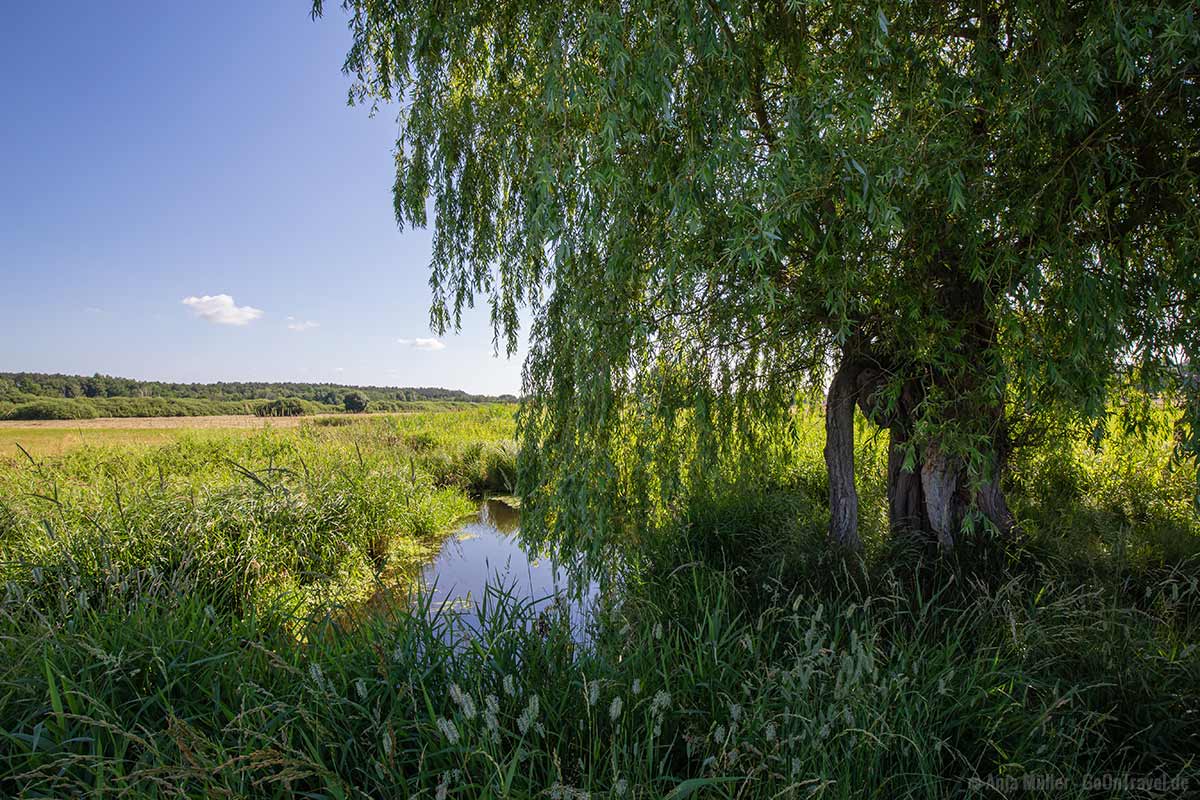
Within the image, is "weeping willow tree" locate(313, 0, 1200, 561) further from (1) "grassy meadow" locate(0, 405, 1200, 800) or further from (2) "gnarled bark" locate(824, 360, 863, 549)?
(1) "grassy meadow" locate(0, 405, 1200, 800)

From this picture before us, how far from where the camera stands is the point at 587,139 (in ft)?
9.74

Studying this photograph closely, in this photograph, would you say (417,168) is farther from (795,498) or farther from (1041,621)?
(1041,621)

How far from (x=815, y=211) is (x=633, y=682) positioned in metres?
2.40

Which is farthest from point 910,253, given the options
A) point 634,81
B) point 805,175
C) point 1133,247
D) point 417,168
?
point 417,168

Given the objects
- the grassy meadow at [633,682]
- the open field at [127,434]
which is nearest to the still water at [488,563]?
the grassy meadow at [633,682]

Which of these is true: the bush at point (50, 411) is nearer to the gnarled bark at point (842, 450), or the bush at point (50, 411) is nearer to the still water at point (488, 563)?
the still water at point (488, 563)

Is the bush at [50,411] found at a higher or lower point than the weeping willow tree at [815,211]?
lower

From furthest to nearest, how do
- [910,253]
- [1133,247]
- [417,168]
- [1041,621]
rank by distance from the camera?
[417,168] < [910,253] < [1041,621] < [1133,247]

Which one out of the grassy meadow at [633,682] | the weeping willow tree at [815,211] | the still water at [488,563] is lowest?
the still water at [488,563]

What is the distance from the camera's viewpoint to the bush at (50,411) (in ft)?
75.7

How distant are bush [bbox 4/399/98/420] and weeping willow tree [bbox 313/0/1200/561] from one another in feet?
90.7

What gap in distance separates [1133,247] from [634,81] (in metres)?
2.61

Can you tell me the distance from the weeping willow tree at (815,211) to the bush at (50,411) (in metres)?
27.7

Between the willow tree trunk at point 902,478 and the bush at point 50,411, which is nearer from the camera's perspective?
the willow tree trunk at point 902,478
